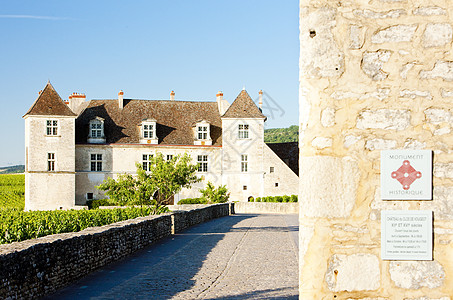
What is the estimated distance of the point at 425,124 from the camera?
4.24 meters

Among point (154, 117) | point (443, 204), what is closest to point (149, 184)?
point (443, 204)

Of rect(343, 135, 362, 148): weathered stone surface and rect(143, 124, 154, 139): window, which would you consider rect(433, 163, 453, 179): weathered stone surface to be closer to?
rect(343, 135, 362, 148): weathered stone surface

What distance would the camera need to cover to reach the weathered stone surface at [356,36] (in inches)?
170

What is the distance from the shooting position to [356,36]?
432cm

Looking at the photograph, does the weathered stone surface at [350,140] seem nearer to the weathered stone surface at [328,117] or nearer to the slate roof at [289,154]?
the weathered stone surface at [328,117]

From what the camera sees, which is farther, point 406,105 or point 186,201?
point 186,201

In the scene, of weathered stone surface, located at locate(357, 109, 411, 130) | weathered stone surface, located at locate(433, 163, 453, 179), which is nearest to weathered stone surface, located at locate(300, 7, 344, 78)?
weathered stone surface, located at locate(357, 109, 411, 130)

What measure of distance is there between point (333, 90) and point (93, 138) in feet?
135

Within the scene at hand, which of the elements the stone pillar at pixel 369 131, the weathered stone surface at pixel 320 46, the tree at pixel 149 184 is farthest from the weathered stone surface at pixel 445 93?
the tree at pixel 149 184

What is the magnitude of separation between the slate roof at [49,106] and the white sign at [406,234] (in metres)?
40.4

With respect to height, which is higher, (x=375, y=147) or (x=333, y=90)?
(x=333, y=90)

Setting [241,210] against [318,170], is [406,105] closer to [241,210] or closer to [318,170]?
Result: [318,170]

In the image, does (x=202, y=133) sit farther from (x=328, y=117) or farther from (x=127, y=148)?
(x=328, y=117)

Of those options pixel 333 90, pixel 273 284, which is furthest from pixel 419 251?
pixel 273 284
